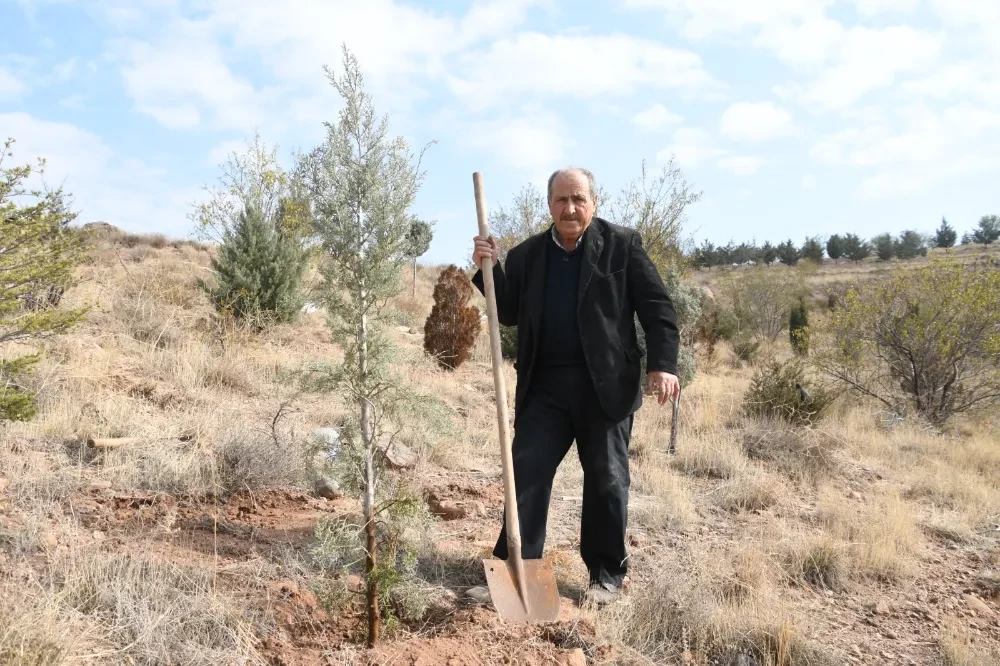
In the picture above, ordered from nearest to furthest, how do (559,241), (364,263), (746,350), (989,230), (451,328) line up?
(364,263) → (559,241) → (451,328) → (746,350) → (989,230)

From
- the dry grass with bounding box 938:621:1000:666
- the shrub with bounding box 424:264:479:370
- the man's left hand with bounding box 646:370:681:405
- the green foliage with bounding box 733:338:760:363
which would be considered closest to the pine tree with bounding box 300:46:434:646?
the man's left hand with bounding box 646:370:681:405

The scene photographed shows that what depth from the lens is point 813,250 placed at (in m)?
37.9

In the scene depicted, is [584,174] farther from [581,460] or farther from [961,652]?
[961,652]

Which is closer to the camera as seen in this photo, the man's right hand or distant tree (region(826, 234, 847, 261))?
the man's right hand

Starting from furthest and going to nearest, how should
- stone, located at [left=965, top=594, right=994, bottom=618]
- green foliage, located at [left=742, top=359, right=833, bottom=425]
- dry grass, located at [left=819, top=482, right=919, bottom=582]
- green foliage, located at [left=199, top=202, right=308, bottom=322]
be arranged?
green foliage, located at [left=199, top=202, right=308, bottom=322] < green foliage, located at [left=742, top=359, right=833, bottom=425] < dry grass, located at [left=819, top=482, right=919, bottom=582] < stone, located at [left=965, top=594, right=994, bottom=618]

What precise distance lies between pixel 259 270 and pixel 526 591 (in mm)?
8719

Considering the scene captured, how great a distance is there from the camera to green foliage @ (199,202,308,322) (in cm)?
1027

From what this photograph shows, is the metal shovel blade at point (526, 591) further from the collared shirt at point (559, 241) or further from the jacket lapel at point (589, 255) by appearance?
the collared shirt at point (559, 241)

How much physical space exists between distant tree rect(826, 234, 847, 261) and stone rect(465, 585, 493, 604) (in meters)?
41.4

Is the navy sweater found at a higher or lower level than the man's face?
lower

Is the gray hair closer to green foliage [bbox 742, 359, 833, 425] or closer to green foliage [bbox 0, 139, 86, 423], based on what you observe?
green foliage [bbox 0, 139, 86, 423]

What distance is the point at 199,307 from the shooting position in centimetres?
1012

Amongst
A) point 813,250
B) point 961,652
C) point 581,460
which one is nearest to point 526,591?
point 581,460

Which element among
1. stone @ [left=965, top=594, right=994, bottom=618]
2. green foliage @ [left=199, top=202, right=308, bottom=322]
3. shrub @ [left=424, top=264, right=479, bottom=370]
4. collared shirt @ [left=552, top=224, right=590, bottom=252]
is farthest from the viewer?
shrub @ [left=424, top=264, right=479, bottom=370]
